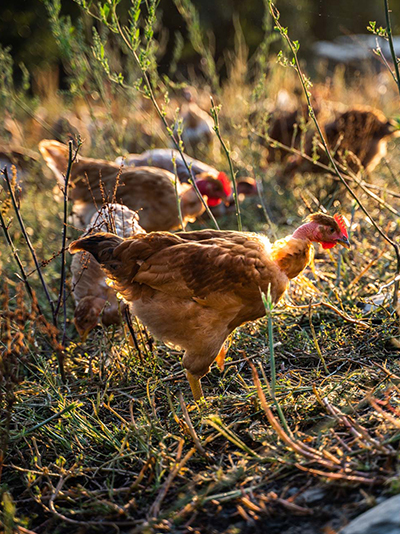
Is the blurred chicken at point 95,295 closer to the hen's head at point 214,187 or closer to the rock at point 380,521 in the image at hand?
the hen's head at point 214,187

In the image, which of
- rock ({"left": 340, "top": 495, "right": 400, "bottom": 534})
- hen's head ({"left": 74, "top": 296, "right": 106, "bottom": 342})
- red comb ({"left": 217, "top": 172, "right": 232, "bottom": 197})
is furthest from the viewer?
red comb ({"left": 217, "top": 172, "right": 232, "bottom": 197})

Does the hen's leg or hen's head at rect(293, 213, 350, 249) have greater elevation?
hen's head at rect(293, 213, 350, 249)

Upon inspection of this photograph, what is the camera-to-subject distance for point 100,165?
4.49m

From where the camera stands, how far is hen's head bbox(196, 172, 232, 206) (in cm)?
472

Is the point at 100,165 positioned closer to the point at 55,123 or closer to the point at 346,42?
the point at 55,123

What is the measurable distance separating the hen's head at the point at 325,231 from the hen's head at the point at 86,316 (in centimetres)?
125

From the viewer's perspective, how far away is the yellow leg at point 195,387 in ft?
8.52

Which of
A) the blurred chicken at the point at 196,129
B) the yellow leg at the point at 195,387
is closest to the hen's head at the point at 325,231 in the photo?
the yellow leg at the point at 195,387

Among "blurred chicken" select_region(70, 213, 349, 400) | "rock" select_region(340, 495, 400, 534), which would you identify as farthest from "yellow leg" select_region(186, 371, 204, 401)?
"rock" select_region(340, 495, 400, 534)

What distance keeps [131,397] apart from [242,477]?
90 cm

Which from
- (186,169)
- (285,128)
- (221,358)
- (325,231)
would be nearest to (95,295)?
(221,358)

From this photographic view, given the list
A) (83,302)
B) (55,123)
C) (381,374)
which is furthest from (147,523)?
(55,123)

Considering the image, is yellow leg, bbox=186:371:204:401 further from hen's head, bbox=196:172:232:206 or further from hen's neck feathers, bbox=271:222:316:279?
hen's head, bbox=196:172:232:206

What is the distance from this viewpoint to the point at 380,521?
143 centimetres
